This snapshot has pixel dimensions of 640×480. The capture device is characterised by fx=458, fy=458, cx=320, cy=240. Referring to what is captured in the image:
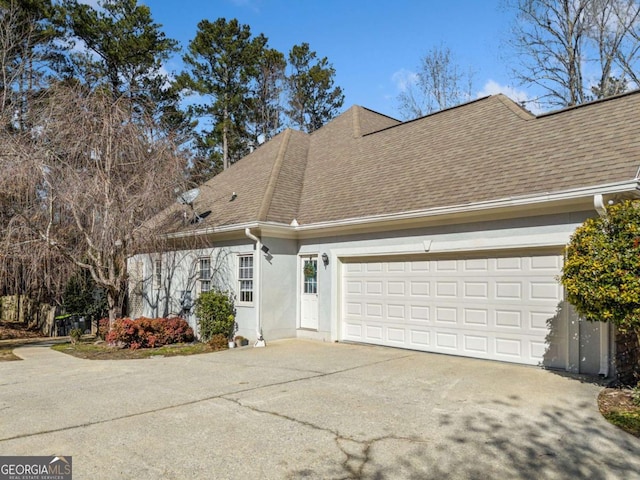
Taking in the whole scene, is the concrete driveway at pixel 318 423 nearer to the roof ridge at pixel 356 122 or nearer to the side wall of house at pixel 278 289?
the side wall of house at pixel 278 289

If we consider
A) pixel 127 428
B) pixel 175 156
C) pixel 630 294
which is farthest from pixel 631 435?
pixel 175 156

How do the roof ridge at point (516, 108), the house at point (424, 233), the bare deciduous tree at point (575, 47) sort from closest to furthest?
the house at point (424, 233) → the roof ridge at point (516, 108) → the bare deciduous tree at point (575, 47)

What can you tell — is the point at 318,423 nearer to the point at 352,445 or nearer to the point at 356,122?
the point at 352,445

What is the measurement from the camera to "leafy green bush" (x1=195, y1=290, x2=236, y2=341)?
11703 millimetres

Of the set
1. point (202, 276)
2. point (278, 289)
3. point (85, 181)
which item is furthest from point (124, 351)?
point (85, 181)

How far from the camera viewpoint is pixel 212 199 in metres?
14.9

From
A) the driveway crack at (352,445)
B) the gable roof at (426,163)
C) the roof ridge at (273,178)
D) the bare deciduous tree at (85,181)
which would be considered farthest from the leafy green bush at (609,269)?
the bare deciduous tree at (85,181)

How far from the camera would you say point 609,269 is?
19.3 ft

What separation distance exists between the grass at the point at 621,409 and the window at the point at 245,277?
816 cm

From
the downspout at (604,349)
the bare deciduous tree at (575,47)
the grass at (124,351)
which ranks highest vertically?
the bare deciduous tree at (575,47)

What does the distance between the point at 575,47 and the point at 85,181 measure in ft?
72.3

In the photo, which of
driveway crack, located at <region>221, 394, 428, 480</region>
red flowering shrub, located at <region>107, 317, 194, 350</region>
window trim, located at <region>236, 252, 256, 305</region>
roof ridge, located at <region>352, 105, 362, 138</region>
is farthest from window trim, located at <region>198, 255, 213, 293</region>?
driveway crack, located at <region>221, 394, 428, 480</region>

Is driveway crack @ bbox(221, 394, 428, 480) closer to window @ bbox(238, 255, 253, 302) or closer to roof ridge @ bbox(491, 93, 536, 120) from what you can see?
window @ bbox(238, 255, 253, 302)

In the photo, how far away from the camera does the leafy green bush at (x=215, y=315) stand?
11.7m
